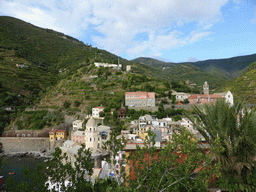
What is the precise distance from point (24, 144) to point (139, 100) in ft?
102

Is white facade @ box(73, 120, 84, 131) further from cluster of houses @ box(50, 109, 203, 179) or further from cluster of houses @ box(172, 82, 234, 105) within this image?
cluster of houses @ box(172, 82, 234, 105)

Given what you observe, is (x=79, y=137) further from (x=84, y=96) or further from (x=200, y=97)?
(x=200, y=97)

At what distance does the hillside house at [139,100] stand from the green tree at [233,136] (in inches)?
1422

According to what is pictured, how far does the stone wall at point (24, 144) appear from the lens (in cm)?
3875

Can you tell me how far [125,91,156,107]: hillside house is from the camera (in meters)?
41.5

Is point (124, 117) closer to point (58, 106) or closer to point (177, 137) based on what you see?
point (58, 106)

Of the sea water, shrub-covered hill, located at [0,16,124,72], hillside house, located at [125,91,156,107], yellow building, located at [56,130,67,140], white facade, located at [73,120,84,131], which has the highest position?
shrub-covered hill, located at [0,16,124,72]

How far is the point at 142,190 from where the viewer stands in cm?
406

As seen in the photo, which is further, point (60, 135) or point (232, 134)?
point (60, 135)

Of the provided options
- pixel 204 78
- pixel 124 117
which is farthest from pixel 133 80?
pixel 204 78

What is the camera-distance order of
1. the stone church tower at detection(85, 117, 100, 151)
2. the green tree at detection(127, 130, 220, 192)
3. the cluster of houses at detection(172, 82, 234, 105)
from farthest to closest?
the cluster of houses at detection(172, 82, 234, 105) < the stone church tower at detection(85, 117, 100, 151) < the green tree at detection(127, 130, 220, 192)

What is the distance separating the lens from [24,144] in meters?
39.0

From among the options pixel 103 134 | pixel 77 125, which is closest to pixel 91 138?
pixel 103 134

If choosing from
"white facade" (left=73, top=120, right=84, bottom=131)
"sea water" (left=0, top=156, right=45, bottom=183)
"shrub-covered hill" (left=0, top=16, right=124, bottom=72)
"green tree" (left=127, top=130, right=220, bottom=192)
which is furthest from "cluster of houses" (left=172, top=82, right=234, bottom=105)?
"shrub-covered hill" (left=0, top=16, right=124, bottom=72)
